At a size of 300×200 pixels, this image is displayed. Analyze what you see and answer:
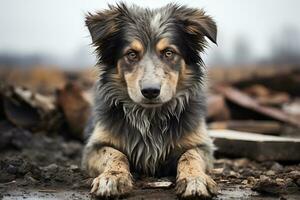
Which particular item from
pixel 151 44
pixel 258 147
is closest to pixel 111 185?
pixel 151 44

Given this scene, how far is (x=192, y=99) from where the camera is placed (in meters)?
6.65

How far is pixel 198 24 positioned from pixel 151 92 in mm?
1212

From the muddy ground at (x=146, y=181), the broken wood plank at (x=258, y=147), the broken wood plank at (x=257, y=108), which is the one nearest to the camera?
the muddy ground at (x=146, y=181)

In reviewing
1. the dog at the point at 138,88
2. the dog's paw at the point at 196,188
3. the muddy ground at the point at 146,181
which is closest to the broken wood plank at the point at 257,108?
→ the muddy ground at the point at 146,181

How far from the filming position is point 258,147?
306 inches

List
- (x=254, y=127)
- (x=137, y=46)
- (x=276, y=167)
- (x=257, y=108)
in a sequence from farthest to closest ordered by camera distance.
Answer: (x=257, y=108) → (x=254, y=127) → (x=276, y=167) → (x=137, y=46)

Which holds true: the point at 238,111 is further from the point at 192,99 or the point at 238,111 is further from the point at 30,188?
the point at 30,188

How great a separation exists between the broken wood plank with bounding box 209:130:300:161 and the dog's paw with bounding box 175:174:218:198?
2.46 m

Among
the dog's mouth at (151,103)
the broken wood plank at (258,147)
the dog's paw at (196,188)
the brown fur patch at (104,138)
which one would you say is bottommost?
the broken wood plank at (258,147)

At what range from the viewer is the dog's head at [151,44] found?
6055 mm

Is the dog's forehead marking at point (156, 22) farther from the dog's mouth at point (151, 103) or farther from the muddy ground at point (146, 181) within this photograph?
the muddy ground at point (146, 181)

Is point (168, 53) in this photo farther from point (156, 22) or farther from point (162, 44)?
point (156, 22)

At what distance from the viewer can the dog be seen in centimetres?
611

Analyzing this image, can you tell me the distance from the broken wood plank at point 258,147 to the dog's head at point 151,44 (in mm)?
1595
